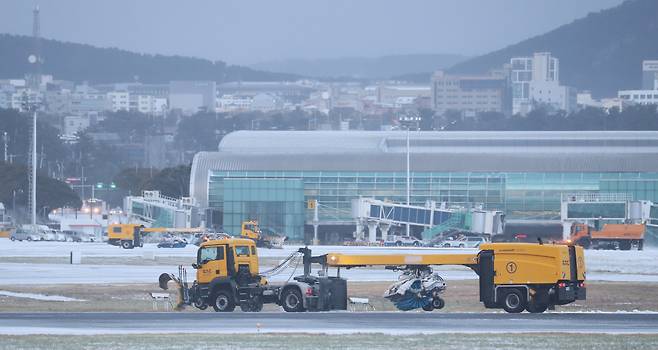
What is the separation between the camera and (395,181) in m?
134

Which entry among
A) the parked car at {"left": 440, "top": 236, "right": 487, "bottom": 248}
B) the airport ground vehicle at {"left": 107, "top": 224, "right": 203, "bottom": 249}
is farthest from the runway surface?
the parked car at {"left": 440, "top": 236, "right": 487, "bottom": 248}

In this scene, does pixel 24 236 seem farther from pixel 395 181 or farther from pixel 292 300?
pixel 292 300

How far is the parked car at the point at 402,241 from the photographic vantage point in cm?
11313

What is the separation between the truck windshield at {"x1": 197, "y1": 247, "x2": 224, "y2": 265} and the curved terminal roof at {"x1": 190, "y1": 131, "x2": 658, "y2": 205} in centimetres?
8350

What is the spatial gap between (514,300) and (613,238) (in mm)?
60514

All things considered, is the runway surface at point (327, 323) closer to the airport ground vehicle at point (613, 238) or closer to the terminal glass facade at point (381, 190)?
the airport ground vehicle at point (613, 238)

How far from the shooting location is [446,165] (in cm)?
13538

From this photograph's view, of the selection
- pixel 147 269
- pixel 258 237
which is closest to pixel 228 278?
pixel 147 269

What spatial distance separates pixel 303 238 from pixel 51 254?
3573 centimetres

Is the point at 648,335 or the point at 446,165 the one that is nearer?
the point at 648,335

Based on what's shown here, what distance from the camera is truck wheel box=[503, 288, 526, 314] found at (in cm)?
4800

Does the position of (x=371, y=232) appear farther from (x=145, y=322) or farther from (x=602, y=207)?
(x=145, y=322)

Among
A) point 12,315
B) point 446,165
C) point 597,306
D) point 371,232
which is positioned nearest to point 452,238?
point 371,232

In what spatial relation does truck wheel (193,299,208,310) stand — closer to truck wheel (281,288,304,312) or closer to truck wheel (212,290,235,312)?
truck wheel (212,290,235,312)
